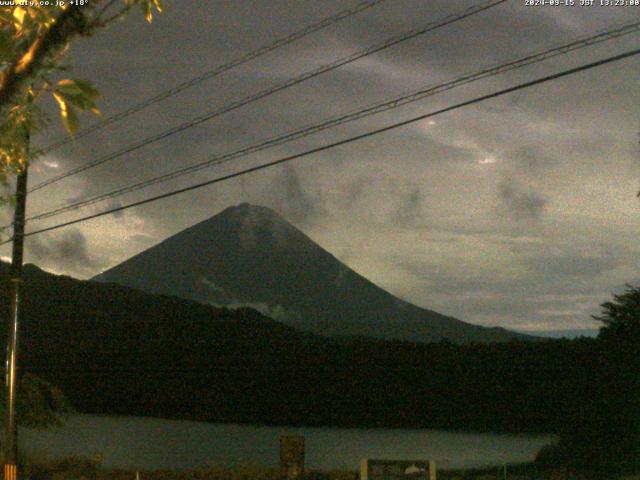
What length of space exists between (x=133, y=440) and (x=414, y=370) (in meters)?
33.2

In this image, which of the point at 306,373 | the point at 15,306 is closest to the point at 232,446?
the point at 15,306

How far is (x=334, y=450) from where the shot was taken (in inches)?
1708

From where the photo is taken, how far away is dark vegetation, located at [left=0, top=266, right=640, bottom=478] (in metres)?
24.7

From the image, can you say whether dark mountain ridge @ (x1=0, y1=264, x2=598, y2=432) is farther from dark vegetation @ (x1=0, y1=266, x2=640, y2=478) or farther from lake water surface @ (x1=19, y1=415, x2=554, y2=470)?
lake water surface @ (x1=19, y1=415, x2=554, y2=470)

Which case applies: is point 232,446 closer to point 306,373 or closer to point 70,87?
point 306,373

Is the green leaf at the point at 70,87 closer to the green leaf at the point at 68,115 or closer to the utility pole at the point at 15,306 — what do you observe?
the green leaf at the point at 68,115

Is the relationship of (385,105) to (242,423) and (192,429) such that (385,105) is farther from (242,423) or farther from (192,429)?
(242,423)

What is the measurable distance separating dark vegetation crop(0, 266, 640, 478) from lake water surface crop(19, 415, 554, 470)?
2.57 meters

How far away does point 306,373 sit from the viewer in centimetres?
9200

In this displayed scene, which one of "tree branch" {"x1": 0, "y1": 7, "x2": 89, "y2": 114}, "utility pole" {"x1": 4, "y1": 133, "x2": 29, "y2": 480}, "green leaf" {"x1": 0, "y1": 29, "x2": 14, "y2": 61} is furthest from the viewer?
"utility pole" {"x1": 4, "y1": 133, "x2": 29, "y2": 480}

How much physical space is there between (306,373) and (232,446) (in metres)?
43.7

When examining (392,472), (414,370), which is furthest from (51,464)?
(414,370)

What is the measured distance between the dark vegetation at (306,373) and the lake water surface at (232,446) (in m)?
2.57

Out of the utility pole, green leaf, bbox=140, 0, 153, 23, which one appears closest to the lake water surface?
the utility pole
